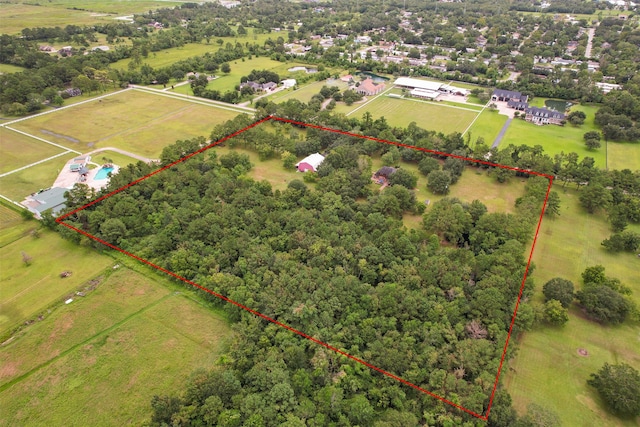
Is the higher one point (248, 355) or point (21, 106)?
point (21, 106)

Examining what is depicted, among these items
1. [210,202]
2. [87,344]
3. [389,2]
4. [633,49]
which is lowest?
[87,344]

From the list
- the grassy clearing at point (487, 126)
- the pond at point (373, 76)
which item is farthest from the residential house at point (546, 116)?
the pond at point (373, 76)

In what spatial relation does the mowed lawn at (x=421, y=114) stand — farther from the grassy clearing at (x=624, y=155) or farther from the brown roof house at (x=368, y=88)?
the grassy clearing at (x=624, y=155)

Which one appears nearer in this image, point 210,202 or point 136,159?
point 210,202

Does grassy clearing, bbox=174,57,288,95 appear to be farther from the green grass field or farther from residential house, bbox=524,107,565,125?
the green grass field

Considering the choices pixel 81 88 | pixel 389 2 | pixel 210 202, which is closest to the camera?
pixel 210 202

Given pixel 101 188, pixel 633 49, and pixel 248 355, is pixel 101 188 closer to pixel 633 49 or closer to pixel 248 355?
pixel 248 355

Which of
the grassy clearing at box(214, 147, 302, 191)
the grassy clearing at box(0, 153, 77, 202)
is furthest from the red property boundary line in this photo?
the grassy clearing at box(0, 153, 77, 202)

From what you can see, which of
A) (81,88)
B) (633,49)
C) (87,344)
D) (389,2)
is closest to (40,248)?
(87,344)
